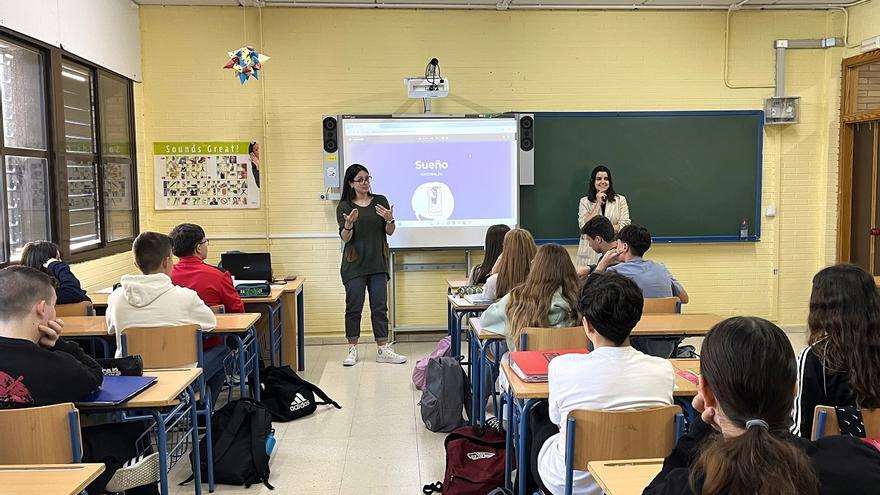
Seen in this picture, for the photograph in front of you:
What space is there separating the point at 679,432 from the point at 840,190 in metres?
5.63

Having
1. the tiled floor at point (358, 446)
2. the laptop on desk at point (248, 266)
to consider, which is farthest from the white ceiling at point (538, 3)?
the tiled floor at point (358, 446)

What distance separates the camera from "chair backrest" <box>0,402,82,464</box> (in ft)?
6.79

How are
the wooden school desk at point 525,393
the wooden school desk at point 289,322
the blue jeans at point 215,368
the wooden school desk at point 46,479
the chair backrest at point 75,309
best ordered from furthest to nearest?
the wooden school desk at point 289,322, the chair backrest at point 75,309, the blue jeans at point 215,368, the wooden school desk at point 525,393, the wooden school desk at point 46,479

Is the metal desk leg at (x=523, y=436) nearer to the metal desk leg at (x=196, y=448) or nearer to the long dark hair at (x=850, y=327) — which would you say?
the long dark hair at (x=850, y=327)

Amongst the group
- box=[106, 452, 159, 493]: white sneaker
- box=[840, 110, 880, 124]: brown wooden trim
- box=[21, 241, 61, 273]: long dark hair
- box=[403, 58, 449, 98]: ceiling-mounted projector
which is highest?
box=[403, 58, 449, 98]: ceiling-mounted projector

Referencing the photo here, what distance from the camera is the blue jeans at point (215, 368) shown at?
3784 mm

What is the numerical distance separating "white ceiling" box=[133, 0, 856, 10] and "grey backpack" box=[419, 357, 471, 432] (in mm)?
3579

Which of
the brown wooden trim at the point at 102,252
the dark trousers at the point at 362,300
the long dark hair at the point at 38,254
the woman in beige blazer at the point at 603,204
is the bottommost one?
the dark trousers at the point at 362,300

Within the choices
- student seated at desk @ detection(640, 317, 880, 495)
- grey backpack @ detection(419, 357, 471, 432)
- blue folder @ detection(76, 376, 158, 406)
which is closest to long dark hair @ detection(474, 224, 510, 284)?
grey backpack @ detection(419, 357, 471, 432)

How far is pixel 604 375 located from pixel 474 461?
3.93 ft

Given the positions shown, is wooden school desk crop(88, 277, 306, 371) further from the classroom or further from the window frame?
the window frame

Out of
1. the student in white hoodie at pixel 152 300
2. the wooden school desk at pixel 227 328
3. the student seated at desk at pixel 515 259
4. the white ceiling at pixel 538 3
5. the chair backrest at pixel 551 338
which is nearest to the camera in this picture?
the chair backrest at pixel 551 338

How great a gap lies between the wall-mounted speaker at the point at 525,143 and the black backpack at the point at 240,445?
141 inches

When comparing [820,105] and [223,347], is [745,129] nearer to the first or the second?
[820,105]
